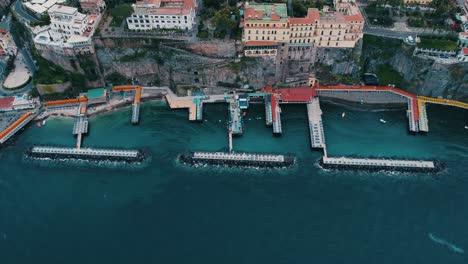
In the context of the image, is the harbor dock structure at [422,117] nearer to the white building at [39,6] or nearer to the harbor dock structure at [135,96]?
the harbor dock structure at [135,96]

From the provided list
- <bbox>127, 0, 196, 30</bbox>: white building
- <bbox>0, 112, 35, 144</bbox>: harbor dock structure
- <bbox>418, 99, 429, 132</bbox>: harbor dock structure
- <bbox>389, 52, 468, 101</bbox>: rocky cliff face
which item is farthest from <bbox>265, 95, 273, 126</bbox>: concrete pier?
<bbox>0, 112, 35, 144</bbox>: harbor dock structure

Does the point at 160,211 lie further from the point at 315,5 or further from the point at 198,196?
the point at 315,5

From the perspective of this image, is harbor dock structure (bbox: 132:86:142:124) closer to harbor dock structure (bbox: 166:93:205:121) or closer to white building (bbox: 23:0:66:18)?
harbor dock structure (bbox: 166:93:205:121)

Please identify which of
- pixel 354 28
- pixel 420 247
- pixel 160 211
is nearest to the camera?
pixel 420 247

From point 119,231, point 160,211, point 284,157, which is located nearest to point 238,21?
point 284,157

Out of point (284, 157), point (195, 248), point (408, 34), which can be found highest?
point (408, 34)

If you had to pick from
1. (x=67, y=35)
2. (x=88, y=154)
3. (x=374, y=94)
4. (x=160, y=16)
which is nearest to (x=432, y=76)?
(x=374, y=94)

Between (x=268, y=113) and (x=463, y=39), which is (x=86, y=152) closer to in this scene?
(x=268, y=113)
